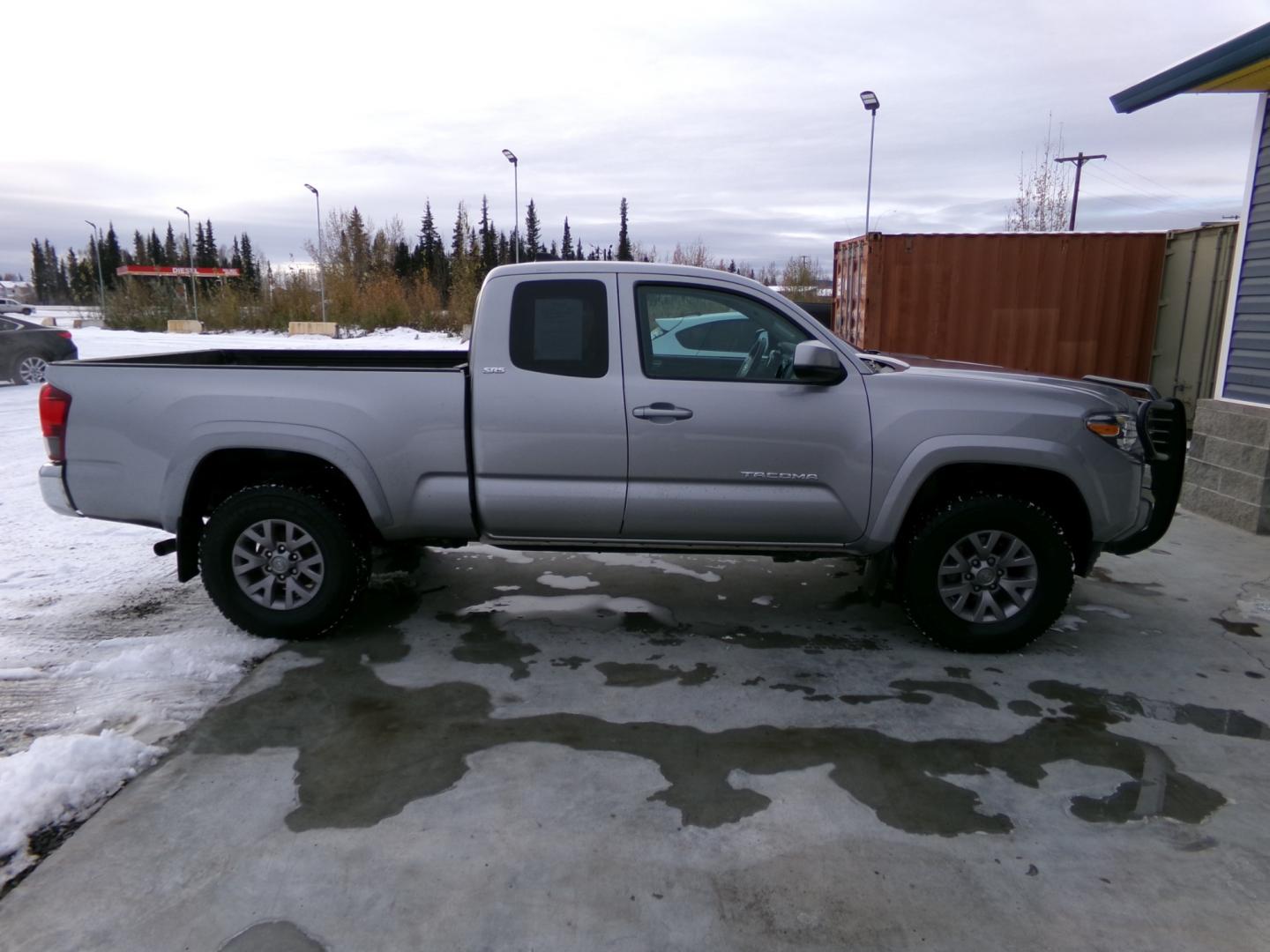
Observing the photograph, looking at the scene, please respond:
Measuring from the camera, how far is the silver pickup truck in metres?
4.51

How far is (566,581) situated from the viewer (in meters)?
5.91

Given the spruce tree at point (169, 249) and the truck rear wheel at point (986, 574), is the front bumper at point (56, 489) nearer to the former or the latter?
the truck rear wheel at point (986, 574)

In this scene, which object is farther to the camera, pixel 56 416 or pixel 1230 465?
pixel 1230 465

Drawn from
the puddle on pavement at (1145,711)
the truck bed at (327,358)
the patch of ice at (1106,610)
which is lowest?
the puddle on pavement at (1145,711)

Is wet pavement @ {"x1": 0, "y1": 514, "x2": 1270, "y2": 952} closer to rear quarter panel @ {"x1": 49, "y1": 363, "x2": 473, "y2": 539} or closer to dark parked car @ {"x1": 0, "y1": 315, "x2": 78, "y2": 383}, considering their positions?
rear quarter panel @ {"x1": 49, "y1": 363, "x2": 473, "y2": 539}

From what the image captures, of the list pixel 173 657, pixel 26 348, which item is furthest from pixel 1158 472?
pixel 26 348

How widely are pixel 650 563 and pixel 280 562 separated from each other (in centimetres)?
258

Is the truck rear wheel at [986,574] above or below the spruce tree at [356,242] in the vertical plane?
below

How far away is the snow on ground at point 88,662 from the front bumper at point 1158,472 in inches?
182

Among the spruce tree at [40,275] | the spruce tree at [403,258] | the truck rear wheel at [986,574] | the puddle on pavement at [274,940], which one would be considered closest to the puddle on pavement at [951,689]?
the truck rear wheel at [986,574]

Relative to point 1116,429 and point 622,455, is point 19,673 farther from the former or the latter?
point 1116,429

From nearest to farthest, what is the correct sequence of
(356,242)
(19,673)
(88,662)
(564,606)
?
(19,673)
(88,662)
(564,606)
(356,242)

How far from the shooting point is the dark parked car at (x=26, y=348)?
16.5 meters

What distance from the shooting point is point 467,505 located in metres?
4.60
